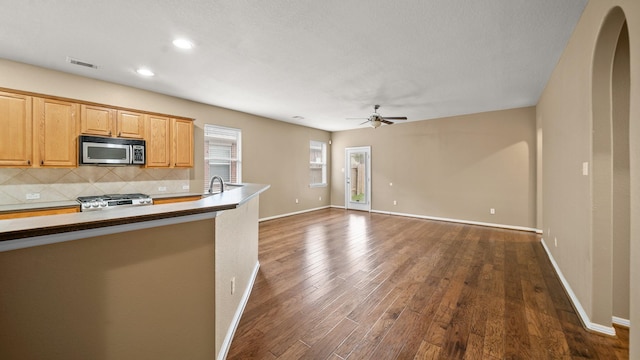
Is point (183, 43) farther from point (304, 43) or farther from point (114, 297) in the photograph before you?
point (114, 297)

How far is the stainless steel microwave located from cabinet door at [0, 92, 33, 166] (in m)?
0.47

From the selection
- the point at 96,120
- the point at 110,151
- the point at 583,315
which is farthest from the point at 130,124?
the point at 583,315

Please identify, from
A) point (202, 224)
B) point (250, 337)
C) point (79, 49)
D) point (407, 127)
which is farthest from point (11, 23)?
point (407, 127)

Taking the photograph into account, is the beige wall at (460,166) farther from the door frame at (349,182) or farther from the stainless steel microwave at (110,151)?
the stainless steel microwave at (110,151)

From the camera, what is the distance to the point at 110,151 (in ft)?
11.5

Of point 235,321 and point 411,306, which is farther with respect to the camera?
point 411,306

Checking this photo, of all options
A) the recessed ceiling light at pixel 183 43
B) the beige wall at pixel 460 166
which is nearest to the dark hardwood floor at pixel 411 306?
the beige wall at pixel 460 166

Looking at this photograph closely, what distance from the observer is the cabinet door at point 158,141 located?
3934 millimetres

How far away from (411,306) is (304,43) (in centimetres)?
299

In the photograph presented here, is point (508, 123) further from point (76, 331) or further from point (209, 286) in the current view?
point (76, 331)

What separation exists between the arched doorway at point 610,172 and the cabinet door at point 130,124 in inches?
215

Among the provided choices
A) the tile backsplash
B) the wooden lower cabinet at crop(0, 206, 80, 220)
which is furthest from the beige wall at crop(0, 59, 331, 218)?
the wooden lower cabinet at crop(0, 206, 80, 220)

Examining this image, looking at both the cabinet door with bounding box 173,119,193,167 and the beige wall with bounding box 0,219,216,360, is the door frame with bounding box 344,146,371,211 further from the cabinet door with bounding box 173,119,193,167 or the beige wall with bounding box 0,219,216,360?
the beige wall with bounding box 0,219,216,360

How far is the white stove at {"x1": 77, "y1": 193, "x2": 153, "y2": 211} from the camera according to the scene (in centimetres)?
323
